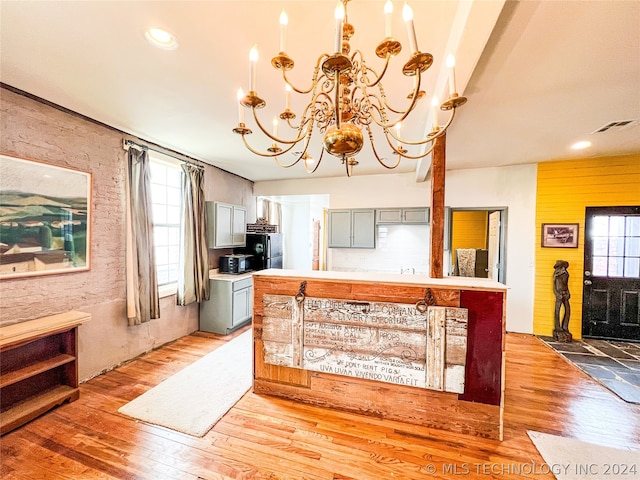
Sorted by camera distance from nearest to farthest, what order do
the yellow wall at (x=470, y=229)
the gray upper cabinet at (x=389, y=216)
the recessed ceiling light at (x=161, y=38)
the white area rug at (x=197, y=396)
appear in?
1. the recessed ceiling light at (x=161, y=38)
2. the white area rug at (x=197, y=396)
3. the gray upper cabinet at (x=389, y=216)
4. the yellow wall at (x=470, y=229)

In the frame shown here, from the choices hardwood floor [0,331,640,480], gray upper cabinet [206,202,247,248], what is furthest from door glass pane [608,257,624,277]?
gray upper cabinet [206,202,247,248]

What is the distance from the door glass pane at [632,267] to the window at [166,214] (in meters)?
6.58

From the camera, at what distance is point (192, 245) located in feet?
12.4

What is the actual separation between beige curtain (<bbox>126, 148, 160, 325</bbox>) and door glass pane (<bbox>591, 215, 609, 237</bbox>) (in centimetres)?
628

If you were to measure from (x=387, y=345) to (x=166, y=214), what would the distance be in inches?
137

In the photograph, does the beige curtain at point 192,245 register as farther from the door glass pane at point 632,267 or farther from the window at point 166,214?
the door glass pane at point 632,267

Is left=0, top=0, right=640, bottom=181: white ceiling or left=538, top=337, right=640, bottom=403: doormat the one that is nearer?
left=0, top=0, right=640, bottom=181: white ceiling

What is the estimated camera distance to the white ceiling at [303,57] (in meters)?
1.36

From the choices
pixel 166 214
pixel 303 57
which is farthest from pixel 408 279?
pixel 166 214

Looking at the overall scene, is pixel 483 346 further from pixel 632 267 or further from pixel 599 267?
pixel 632 267

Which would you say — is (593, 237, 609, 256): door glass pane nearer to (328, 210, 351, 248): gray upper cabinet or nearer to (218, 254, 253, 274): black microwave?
(328, 210, 351, 248): gray upper cabinet

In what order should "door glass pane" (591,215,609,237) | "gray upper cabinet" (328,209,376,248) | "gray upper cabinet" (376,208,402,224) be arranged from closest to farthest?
"door glass pane" (591,215,609,237), "gray upper cabinet" (376,208,402,224), "gray upper cabinet" (328,209,376,248)

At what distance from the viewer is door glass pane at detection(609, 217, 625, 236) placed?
12.4ft

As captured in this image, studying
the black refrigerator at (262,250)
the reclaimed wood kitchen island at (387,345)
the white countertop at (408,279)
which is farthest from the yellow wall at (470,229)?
the reclaimed wood kitchen island at (387,345)
